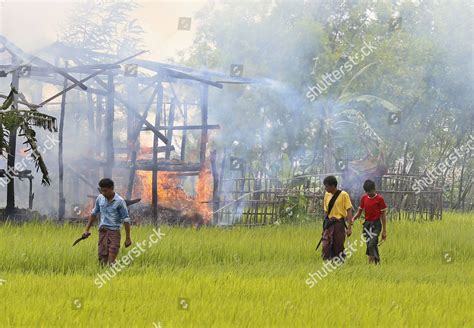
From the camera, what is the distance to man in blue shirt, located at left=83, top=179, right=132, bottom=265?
11.1 m

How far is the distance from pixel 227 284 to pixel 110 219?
2.18 meters

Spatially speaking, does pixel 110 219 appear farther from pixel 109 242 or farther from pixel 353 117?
pixel 353 117

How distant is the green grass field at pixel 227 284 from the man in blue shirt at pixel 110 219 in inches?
13.8

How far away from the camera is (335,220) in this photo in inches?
492

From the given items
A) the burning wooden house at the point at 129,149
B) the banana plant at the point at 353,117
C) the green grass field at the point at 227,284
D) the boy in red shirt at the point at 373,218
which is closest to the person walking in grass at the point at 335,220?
the green grass field at the point at 227,284

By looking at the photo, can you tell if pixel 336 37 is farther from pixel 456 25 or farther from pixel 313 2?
pixel 456 25

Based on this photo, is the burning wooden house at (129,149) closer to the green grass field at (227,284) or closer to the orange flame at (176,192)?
the orange flame at (176,192)

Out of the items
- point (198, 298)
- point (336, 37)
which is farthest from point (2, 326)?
point (336, 37)

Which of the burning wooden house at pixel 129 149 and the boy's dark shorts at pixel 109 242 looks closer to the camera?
Answer: the boy's dark shorts at pixel 109 242

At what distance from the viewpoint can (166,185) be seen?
1928cm

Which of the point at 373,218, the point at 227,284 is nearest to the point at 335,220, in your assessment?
the point at 373,218

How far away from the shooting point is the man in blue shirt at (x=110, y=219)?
11.1m

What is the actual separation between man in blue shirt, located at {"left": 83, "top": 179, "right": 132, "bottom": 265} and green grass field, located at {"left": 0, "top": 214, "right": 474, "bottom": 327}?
350 mm

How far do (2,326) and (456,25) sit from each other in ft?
85.1
